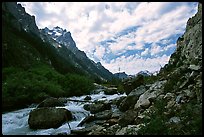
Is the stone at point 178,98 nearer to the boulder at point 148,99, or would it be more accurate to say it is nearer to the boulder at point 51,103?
the boulder at point 148,99

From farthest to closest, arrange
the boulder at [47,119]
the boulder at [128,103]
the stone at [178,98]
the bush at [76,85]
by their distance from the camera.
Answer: the bush at [76,85], the boulder at [128,103], the boulder at [47,119], the stone at [178,98]

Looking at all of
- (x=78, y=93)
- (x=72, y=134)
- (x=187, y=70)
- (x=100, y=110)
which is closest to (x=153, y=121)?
(x=187, y=70)

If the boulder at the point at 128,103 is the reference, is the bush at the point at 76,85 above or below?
above

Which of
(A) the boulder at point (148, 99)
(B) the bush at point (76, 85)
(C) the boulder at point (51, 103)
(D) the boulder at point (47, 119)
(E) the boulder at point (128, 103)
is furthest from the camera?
(B) the bush at point (76, 85)

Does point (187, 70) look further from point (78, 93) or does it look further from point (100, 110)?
point (78, 93)

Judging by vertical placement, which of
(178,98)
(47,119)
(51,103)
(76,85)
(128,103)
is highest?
(76,85)

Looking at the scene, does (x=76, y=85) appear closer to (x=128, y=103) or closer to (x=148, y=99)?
(x=128, y=103)

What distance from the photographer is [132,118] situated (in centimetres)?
1384

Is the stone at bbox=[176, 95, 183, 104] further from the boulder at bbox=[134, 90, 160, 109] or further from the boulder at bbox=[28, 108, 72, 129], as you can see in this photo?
the boulder at bbox=[28, 108, 72, 129]

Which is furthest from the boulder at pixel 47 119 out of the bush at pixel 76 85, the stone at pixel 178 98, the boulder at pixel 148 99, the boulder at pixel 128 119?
the bush at pixel 76 85

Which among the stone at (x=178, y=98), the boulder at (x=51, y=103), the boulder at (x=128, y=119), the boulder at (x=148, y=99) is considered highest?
the boulder at (x=51, y=103)

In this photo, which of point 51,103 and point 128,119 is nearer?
point 128,119

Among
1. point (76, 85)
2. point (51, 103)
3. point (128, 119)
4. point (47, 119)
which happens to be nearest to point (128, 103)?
point (47, 119)

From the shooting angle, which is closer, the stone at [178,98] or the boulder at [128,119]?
the stone at [178,98]
